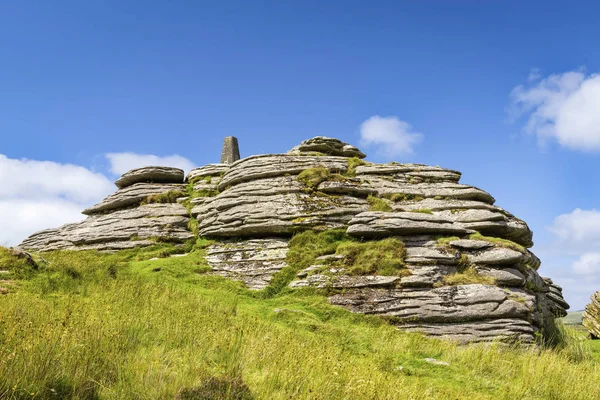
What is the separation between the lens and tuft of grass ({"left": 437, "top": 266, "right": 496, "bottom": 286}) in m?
18.6

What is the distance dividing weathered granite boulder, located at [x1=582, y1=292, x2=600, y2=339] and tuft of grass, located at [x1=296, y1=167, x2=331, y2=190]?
24.1m

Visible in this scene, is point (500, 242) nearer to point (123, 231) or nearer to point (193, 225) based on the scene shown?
point (193, 225)

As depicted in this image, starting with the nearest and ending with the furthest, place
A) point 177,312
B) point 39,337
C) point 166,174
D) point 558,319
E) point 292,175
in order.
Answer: point 39,337, point 177,312, point 558,319, point 292,175, point 166,174

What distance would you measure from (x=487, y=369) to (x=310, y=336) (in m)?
5.48

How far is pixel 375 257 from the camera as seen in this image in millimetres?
19984

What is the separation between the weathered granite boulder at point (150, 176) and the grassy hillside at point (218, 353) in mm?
14840

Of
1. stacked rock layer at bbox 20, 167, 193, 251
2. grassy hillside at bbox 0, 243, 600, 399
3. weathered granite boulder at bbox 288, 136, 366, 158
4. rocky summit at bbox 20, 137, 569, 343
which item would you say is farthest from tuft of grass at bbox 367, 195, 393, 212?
stacked rock layer at bbox 20, 167, 193, 251

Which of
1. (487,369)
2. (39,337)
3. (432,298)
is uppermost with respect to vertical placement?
(432,298)

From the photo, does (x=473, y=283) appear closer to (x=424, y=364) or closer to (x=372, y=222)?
(x=372, y=222)

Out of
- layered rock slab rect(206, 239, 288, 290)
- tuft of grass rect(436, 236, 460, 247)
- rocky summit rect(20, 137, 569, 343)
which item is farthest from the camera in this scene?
layered rock slab rect(206, 239, 288, 290)

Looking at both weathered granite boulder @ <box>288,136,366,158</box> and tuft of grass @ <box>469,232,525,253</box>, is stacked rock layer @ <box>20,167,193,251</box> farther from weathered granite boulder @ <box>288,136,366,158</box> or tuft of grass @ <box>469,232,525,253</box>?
tuft of grass @ <box>469,232,525,253</box>

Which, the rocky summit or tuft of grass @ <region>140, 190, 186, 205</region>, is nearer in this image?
the rocky summit

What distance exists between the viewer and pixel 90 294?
567 inches

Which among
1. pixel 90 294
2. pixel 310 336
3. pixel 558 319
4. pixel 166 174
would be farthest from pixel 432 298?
pixel 166 174
